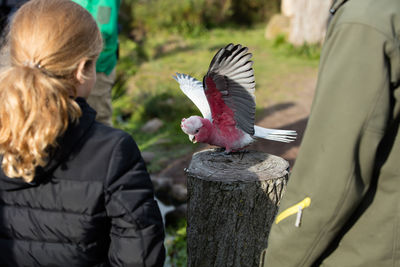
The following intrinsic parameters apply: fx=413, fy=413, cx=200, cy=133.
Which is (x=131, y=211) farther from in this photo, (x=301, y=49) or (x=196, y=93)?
(x=301, y=49)

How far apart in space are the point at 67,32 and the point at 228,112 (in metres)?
1.29

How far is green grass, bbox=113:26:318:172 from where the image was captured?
526cm

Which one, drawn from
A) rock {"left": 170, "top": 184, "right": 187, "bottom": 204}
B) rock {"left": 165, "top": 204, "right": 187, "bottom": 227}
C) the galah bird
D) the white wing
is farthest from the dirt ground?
the galah bird

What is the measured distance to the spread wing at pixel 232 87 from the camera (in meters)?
2.17

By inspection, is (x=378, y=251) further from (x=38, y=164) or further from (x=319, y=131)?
(x=38, y=164)

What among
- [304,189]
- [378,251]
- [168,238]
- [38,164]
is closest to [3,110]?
[38,164]

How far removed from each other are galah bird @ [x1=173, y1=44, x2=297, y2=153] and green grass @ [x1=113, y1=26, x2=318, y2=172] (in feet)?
6.51

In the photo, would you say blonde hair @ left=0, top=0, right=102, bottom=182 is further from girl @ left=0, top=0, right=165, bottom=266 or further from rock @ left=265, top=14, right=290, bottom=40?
rock @ left=265, top=14, right=290, bottom=40

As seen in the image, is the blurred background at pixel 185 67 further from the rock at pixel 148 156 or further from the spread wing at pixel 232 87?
the spread wing at pixel 232 87

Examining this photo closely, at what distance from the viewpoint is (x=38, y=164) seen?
4.14 feet

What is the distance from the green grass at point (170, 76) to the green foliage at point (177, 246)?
1074mm

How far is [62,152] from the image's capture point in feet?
4.24

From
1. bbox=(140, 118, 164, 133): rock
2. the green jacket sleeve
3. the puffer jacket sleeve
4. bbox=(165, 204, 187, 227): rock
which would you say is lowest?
bbox=(140, 118, 164, 133): rock

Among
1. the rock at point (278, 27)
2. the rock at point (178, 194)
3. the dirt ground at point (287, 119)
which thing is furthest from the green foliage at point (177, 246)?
the rock at point (278, 27)
